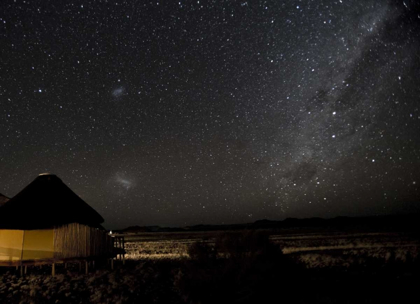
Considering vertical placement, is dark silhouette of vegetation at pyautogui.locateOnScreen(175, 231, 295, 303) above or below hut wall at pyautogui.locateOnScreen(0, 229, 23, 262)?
below

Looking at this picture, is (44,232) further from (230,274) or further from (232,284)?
(232,284)

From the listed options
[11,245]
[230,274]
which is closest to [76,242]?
[11,245]

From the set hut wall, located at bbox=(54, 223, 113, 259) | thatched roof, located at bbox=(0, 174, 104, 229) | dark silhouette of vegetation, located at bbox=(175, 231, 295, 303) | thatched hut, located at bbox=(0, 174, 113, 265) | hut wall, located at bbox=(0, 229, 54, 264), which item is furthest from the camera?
hut wall, located at bbox=(0, 229, 54, 264)

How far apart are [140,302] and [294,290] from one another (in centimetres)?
411

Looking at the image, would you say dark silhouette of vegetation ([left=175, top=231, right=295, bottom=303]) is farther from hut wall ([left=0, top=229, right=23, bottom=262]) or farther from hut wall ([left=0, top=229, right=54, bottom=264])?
hut wall ([left=0, top=229, right=23, bottom=262])

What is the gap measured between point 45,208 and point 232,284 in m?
9.70

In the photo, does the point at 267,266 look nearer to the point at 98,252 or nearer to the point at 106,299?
the point at 106,299

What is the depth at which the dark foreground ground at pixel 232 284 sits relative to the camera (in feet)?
28.4

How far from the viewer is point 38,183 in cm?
1609

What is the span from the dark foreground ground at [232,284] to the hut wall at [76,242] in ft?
4.44

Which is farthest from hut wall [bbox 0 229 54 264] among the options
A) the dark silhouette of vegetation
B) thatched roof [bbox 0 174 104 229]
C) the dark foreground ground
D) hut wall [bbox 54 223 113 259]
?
the dark silhouette of vegetation

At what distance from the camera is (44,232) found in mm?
14875

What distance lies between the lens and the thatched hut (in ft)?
46.2

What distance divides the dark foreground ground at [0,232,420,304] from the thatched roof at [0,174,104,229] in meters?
2.33
